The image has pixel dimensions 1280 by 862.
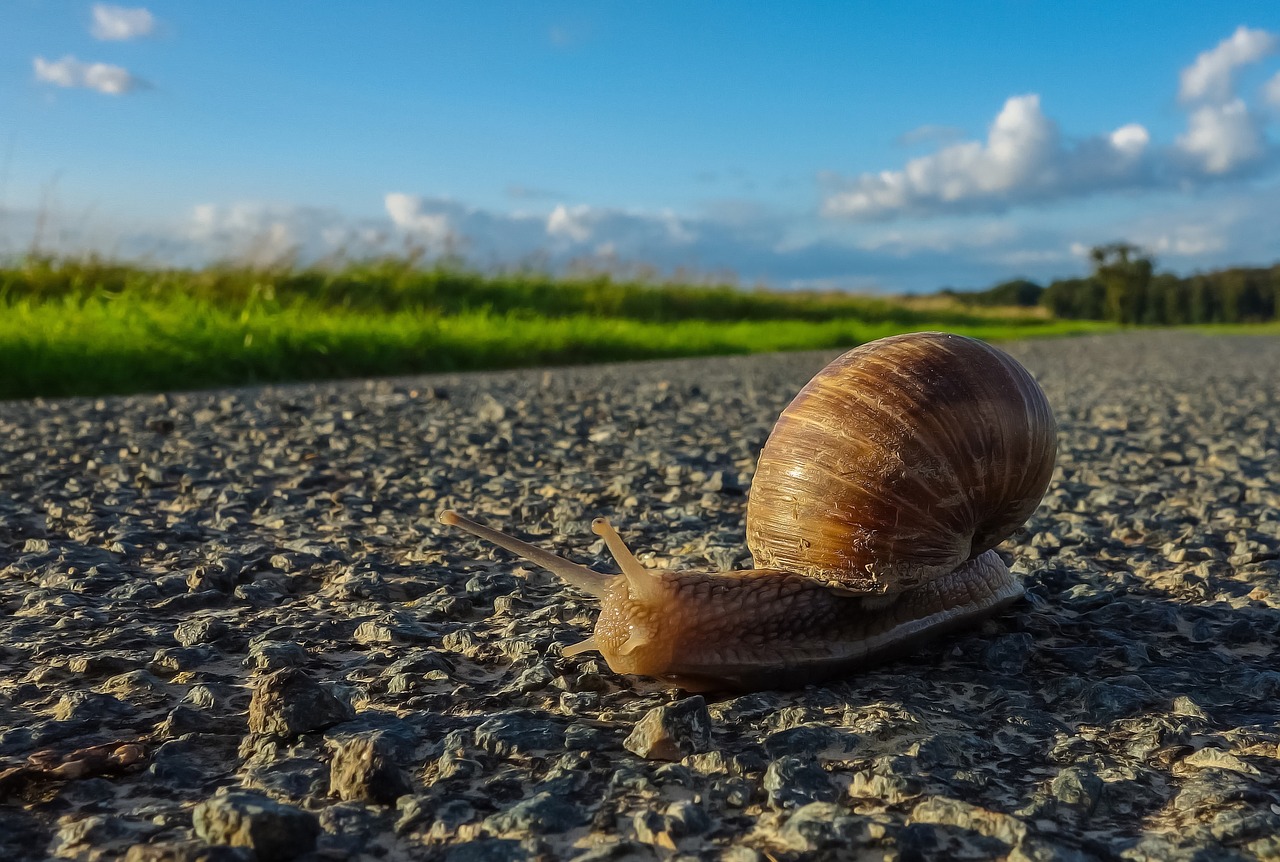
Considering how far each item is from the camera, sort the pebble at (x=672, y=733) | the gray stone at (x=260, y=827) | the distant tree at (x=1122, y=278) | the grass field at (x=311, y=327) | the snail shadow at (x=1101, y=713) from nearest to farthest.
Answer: the gray stone at (x=260, y=827) → the snail shadow at (x=1101, y=713) → the pebble at (x=672, y=733) → the grass field at (x=311, y=327) → the distant tree at (x=1122, y=278)

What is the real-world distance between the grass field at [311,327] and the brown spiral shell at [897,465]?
7086 millimetres

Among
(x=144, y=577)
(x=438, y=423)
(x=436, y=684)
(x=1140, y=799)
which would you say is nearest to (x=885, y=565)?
(x=1140, y=799)

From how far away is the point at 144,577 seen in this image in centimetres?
278

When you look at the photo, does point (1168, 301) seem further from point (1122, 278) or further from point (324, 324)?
point (324, 324)

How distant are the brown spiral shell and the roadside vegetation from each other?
7070mm

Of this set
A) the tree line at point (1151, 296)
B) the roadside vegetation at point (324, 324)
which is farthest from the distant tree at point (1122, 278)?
the roadside vegetation at point (324, 324)

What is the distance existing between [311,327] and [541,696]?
8.46 m

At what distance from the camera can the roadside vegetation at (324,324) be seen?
26.7 feet

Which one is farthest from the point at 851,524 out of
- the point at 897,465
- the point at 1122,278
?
the point at 1122,278

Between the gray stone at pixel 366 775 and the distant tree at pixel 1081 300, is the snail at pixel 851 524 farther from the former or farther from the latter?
the distant tree at pixel 1081 300

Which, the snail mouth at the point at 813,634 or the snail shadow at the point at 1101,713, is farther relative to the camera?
the snail mouth at the point at 813,634

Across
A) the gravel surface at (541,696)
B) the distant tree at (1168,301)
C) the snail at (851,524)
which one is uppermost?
the distant tree at (1168,301)

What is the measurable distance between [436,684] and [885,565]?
37.7 inches

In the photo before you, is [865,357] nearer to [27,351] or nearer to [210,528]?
[210,528]
